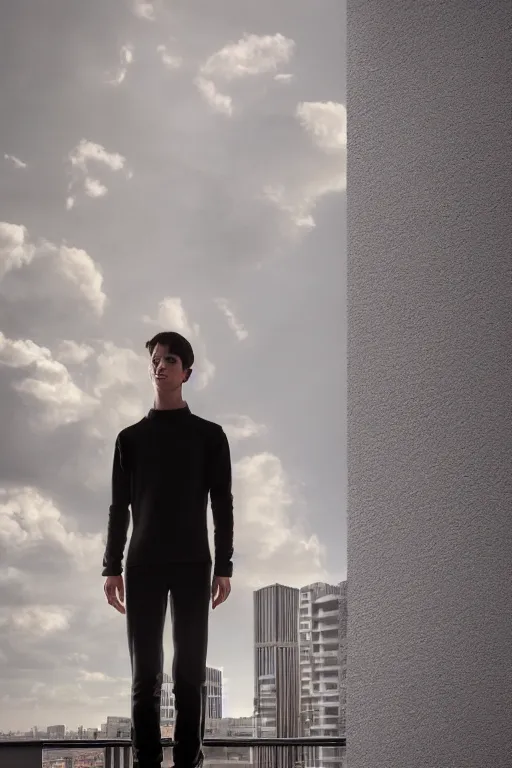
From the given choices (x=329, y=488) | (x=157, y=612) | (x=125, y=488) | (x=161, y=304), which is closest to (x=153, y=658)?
(x=157, y=612)

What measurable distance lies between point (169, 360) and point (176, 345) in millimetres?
46

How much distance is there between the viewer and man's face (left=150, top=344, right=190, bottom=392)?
1983mm

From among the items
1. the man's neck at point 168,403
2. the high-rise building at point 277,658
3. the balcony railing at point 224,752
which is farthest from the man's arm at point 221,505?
the high-rise building at point 277,658

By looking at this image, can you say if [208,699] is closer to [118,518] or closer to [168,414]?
[118,518]

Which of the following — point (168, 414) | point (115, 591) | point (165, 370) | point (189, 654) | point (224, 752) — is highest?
point (165, 370)

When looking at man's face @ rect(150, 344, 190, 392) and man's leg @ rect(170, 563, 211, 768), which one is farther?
man's face @ rect(150, 344, 190, 392)

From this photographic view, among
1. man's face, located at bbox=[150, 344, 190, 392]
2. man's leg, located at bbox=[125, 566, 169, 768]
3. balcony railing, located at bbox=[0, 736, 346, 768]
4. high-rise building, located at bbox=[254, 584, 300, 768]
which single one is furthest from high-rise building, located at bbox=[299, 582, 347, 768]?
man's face, located at bbox=[150, 344, 190, 392]

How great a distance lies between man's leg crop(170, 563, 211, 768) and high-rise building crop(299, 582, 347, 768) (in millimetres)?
627

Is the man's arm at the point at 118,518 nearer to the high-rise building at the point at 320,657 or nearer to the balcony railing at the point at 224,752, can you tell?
the balcony railing at the point at 224,752

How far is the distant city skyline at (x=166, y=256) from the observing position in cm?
319

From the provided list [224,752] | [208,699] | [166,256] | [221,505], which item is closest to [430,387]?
[221,505]

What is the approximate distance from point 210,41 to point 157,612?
2.35 meters

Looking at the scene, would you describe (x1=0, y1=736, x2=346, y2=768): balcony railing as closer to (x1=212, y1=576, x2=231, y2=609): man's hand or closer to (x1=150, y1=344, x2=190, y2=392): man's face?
(x1=212, y1=576, x2=231, y2=609): man's hand

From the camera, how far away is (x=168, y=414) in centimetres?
198
